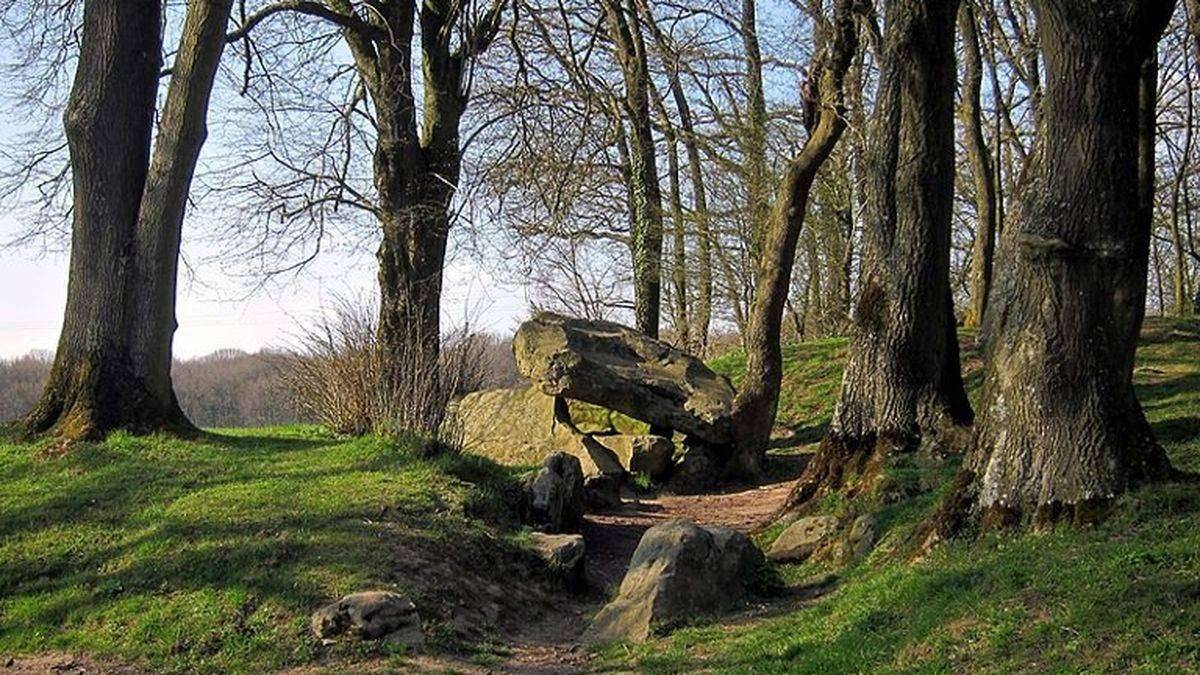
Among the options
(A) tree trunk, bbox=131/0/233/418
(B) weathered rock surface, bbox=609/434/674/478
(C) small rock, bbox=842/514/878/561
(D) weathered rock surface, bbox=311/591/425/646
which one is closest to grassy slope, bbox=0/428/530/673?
(D) weathered rock surface, bbox=311/591/425/646


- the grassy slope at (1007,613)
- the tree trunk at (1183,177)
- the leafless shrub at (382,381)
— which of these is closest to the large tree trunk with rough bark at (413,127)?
the leafless shrub at (382,381)

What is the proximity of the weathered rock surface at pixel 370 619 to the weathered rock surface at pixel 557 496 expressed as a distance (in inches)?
117

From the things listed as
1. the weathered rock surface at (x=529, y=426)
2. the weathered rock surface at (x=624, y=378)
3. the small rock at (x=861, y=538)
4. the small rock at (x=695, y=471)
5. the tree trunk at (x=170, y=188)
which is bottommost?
the small rock at (x=861, y=538)

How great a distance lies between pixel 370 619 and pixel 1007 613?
160 inches

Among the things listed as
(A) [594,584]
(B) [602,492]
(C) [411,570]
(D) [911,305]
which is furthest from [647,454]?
(C) [411,570]

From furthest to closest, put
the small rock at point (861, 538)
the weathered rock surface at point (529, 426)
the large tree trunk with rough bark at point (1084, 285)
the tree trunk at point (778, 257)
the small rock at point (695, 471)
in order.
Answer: the weathered rock surface at point (529, 426), the small rock at point (695, 471), the tree trunk at point (778, 257), the small rock at point (861, 538), the large tree trunk with rough bark at point (1084, 285)

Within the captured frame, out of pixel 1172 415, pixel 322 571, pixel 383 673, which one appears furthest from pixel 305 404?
pixel 1172 415

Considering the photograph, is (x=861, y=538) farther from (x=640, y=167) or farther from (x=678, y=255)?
(x=678, y=255)

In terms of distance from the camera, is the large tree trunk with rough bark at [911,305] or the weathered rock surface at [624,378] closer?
the large tree trunk with rough bark at [911,305]

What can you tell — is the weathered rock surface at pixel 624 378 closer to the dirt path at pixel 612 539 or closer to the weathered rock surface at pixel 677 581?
the dirt path at pixel 612 539

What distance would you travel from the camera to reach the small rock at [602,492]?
1292 cm

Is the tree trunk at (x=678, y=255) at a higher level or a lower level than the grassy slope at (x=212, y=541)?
higher

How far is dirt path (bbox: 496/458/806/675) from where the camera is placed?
7.57 meters

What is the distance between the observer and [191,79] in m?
11.7
